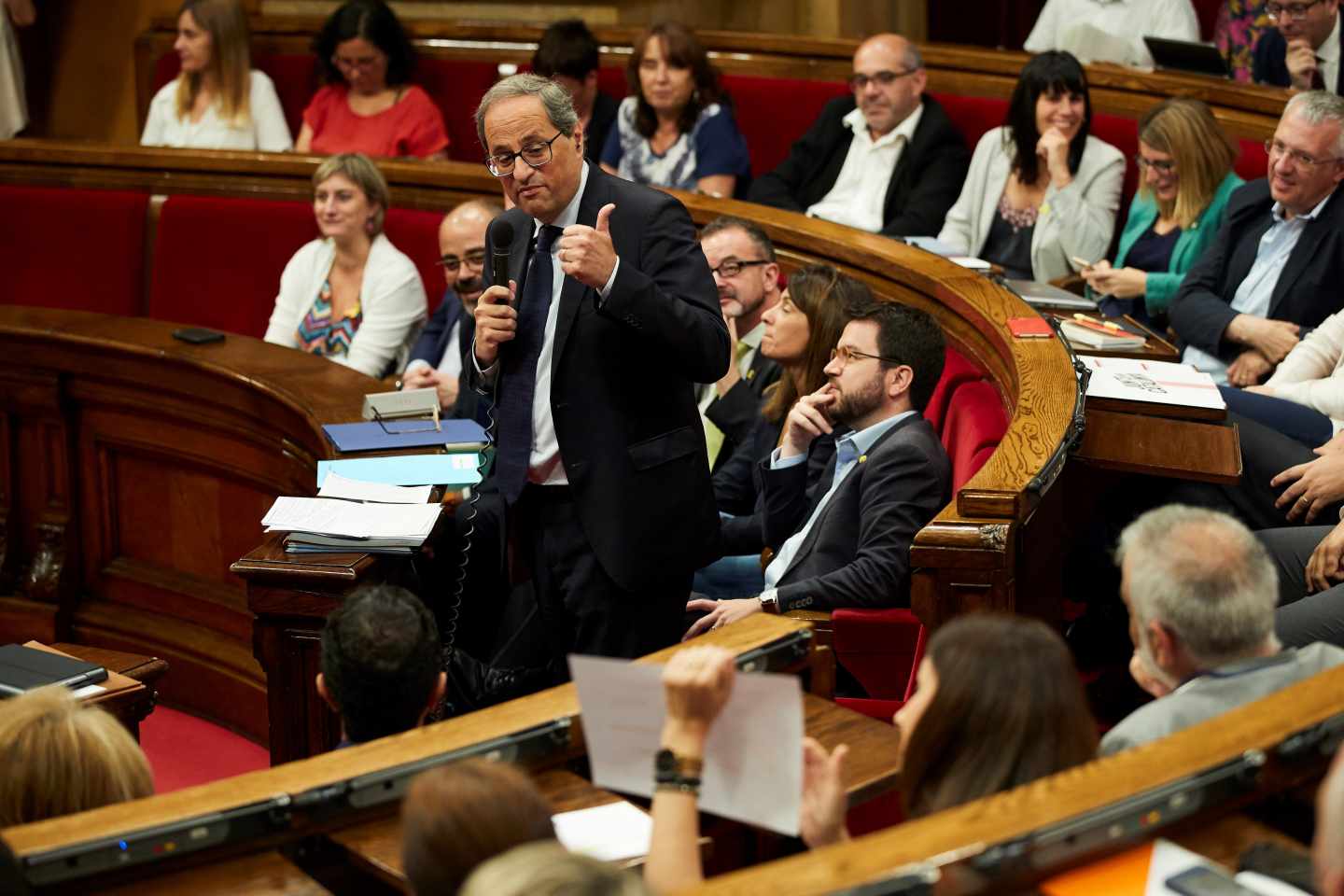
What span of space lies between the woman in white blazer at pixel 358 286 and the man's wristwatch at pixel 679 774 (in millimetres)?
2753

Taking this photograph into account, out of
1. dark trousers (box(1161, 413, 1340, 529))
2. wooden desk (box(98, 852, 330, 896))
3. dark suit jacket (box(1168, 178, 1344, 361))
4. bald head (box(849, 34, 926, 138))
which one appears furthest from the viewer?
bald head (box(849, 34, 926, 138))

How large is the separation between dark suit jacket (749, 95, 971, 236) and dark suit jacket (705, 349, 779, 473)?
3.95ft

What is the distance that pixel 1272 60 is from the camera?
4.82m

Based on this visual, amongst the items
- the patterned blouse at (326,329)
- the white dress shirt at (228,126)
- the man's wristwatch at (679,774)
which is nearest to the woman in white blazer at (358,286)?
the patterned blouse at (326,329)

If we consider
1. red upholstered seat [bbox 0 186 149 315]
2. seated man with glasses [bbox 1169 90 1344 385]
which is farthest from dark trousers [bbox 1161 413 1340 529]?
red upholstered seat [bbox 0 186 149 315]

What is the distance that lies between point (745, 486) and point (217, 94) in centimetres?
280

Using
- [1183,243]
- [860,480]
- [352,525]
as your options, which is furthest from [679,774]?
[1183,243]

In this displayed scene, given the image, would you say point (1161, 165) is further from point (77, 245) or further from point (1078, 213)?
point (77, 245)

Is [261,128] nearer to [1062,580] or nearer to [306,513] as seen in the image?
[306,513]

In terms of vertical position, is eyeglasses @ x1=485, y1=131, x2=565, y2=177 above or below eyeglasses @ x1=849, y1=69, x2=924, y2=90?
below

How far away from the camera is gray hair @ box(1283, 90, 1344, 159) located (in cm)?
318

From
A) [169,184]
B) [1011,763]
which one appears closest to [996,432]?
[1011,763]

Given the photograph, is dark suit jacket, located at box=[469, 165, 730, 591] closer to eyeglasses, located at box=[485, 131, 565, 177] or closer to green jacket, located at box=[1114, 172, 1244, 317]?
eyeglasses, located at box=[485, 131, 565, 177]

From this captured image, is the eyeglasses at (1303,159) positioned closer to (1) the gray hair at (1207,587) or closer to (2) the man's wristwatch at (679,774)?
(1) the gray hair at (1207,587)
